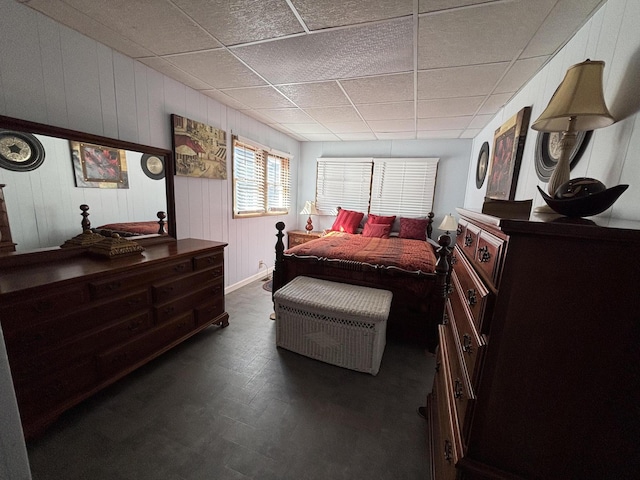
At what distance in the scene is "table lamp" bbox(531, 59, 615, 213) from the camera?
974 millimetres

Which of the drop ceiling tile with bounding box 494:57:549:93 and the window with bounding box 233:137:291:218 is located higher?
the drop ceiling tile with bounding box 494:57:549:93

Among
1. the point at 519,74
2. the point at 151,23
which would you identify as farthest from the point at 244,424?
the point at 519,74

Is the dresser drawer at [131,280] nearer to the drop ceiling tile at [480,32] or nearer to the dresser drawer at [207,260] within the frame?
the dresser drawer at [207,260]

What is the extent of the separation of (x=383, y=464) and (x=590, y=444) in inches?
38.8

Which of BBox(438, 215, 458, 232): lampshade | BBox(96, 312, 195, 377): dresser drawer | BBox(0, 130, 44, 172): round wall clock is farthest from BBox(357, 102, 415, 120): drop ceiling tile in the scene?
BBox(96, 312, 195, 377): dresser drawer

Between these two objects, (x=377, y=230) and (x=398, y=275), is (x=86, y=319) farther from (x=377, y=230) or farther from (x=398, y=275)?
(x=377, y=230)

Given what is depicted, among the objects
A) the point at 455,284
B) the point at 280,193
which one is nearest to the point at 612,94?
the point at 455,284

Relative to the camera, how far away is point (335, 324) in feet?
6.33

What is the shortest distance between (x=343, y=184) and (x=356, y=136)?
894 millimetres

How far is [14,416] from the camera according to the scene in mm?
623

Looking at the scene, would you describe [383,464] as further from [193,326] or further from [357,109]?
[357,109]

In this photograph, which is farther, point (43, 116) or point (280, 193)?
point (280, 193)

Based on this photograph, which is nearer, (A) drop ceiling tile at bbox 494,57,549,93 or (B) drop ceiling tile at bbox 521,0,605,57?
(B) drop ceiling tile at bbox 521,0,605,57

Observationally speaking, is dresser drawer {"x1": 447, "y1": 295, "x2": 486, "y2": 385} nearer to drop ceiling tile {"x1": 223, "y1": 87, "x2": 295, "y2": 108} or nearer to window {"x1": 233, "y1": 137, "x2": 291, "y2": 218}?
drop ceiling tile {"x1": 223, "y1": 87, "x2": 295, "y2": 108}
